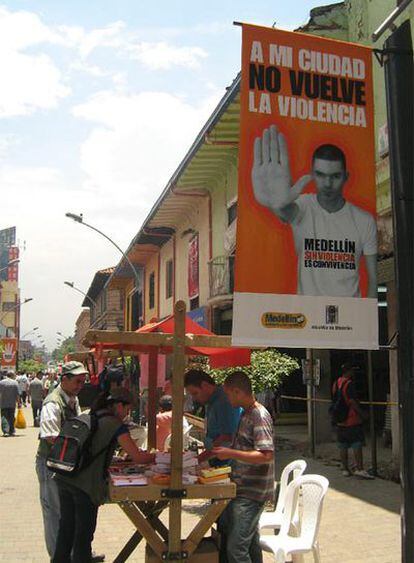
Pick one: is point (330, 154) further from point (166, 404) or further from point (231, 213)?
point (231, 213)

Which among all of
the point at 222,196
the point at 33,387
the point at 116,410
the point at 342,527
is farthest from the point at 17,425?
the point at 116,410

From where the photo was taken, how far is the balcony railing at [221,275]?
53.5ft

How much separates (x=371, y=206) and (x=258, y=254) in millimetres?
832

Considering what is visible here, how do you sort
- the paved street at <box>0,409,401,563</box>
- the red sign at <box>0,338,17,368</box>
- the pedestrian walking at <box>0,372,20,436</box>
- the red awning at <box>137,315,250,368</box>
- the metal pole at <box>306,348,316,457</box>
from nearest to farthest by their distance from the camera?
the red awning at <box>137,315,250,368</box>, the paved street at <box>0,409,401,563</box>, the metal pole at <box>306,348,316,457</box>, the pedestrian walking at <box>0,372,20,436</box>, the red sign at <box>0,338,17,368</box>

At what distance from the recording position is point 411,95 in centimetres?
370

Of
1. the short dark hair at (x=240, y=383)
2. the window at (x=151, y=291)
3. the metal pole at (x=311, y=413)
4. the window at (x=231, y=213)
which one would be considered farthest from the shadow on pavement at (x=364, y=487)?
the window at (x=151, y=291)

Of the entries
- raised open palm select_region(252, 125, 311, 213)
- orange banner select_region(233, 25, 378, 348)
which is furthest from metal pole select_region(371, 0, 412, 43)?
raised open palm select_region(252, 125, 311, 213)

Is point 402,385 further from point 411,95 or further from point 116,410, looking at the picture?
point 116,410

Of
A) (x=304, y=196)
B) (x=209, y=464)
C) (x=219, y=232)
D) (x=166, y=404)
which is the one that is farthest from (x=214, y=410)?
(x=219, y=232)

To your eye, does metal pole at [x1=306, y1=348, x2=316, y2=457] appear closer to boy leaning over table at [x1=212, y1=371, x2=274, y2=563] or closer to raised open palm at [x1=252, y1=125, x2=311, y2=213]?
boy leaning over table at [x1=212, y1=371, x2=274, y2=563]

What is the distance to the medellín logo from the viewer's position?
11.8 feet

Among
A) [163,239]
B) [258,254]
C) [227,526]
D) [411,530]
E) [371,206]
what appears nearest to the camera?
[411,530]

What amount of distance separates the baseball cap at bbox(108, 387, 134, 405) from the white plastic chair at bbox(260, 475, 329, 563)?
58.9 inches

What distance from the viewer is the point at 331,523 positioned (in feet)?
23.5
